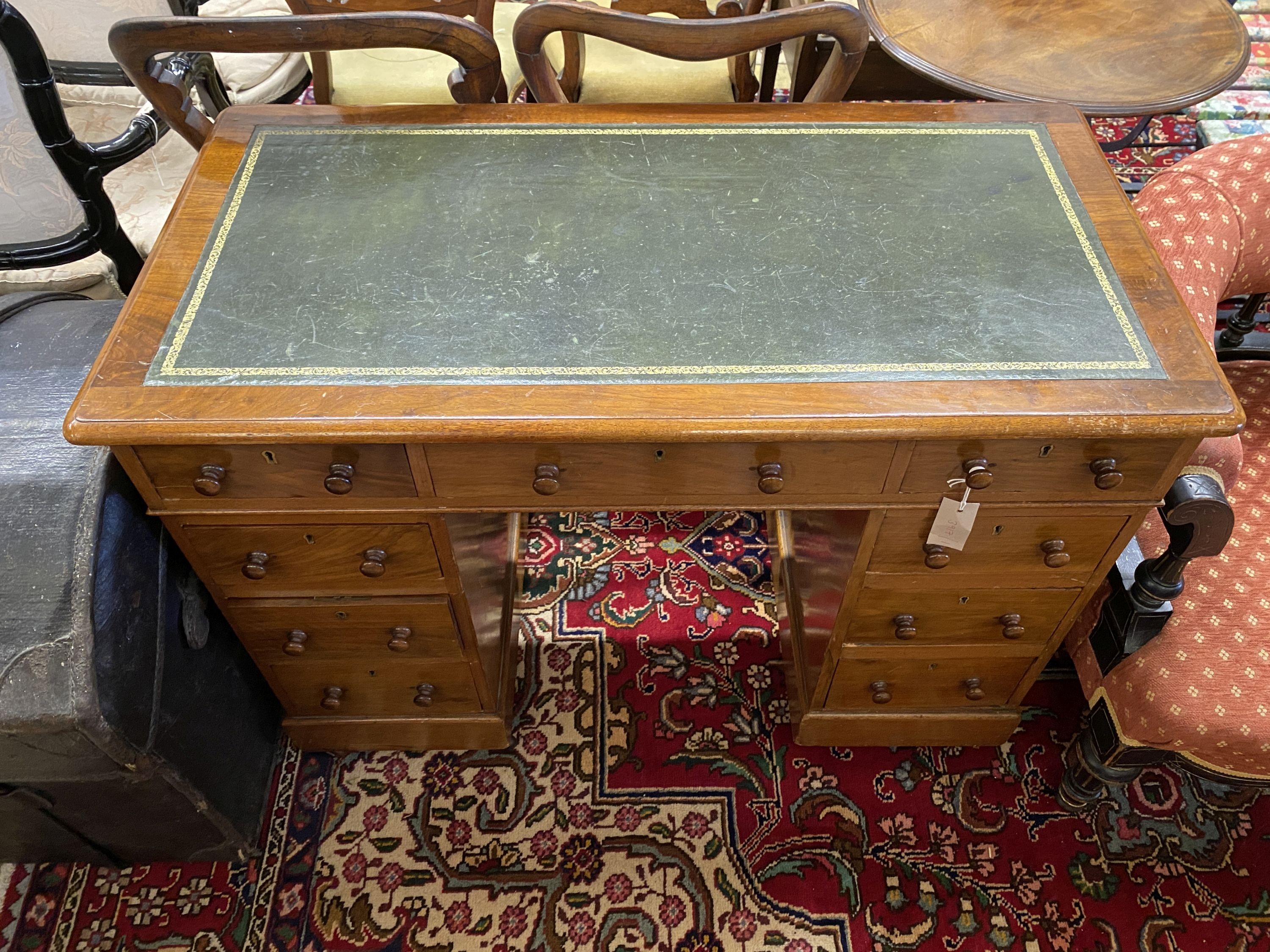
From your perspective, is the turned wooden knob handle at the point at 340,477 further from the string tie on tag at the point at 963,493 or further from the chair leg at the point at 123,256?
the chair leg at the point at 123,256

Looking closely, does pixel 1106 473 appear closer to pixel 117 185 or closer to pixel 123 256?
pixel 123 256

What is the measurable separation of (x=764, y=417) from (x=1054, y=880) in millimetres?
1294

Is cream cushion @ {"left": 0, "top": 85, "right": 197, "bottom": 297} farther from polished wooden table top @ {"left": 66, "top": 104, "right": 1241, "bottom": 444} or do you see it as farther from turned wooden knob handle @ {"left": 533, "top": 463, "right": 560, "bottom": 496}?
turned wooden knob handle @ {"left": 533, "top": 463, "right": 560, "bottom": 496}

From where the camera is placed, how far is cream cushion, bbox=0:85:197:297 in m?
2.04

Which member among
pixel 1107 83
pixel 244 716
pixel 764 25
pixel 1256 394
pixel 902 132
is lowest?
pixel 244 716

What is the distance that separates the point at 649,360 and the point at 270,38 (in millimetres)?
886

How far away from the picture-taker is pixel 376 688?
1726 mm

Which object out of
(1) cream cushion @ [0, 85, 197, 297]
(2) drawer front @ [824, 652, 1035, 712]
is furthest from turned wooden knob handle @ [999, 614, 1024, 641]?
(1) cream cushion @ [0, 85, 197, 297]

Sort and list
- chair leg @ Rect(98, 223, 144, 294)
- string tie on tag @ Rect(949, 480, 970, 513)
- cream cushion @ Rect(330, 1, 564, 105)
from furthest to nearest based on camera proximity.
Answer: cream cushion @ Rect(330, 1, 564, 105)
chair leg @ Rect(98, 223, 144, 294)
string tie on tag @ Rect(949, 480, 970, 513)

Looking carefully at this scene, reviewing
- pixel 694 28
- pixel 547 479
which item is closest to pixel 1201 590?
pixel 547 479

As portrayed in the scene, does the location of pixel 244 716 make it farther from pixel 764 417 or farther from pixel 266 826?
pixel 764 417

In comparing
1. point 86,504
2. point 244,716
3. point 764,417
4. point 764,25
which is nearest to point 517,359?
point 764,417

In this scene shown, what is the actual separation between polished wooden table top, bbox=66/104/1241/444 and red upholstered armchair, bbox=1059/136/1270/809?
0.17 m

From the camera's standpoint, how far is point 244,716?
68.0 inches
